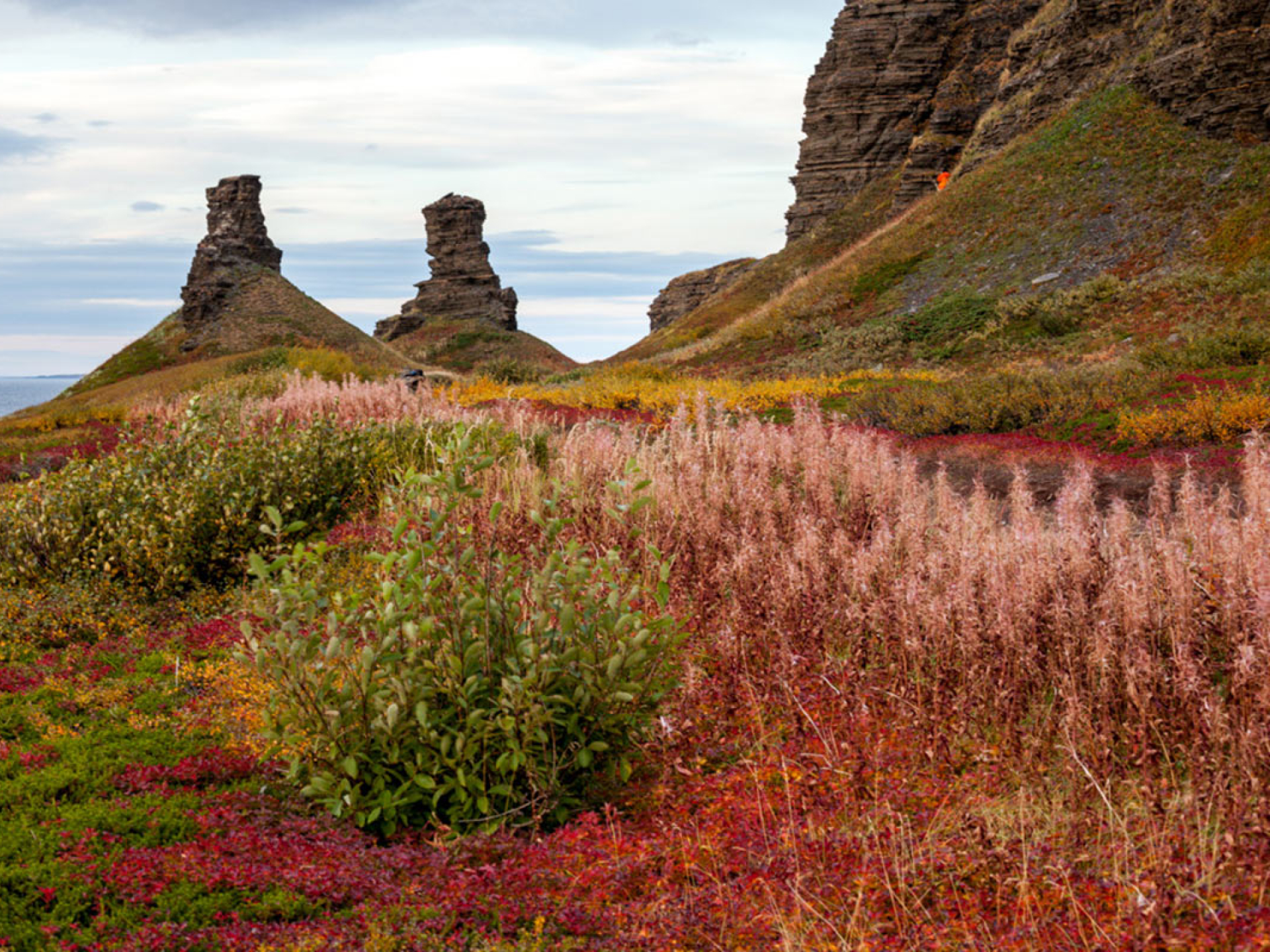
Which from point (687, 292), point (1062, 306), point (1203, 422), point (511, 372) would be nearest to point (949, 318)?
point (1062, 306)

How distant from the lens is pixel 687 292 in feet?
308

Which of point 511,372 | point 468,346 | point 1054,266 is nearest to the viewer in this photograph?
point 1054,266

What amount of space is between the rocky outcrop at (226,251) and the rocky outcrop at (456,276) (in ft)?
49.4

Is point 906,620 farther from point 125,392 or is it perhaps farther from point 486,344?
point 486,344

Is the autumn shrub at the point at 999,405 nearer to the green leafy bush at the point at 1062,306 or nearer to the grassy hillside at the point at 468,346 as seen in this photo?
the green leafy bush at the point at 1062,306

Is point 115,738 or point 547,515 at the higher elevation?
point 547,515

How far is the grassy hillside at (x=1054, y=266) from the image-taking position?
28.0 m

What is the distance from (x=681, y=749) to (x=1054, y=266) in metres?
33.8

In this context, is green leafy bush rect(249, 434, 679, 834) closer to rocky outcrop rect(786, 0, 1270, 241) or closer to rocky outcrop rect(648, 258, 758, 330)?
rocky outcrop rect(786, 0, 1270, 241)

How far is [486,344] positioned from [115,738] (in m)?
65.7

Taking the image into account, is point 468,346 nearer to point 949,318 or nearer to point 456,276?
point 456,276

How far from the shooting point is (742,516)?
7.68 meters

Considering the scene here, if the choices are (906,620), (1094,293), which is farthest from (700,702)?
(1094,293)

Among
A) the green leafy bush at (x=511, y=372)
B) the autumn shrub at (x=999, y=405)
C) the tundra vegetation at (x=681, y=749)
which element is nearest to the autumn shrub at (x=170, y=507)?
the tundra vegetation at (x=681, y=749)
